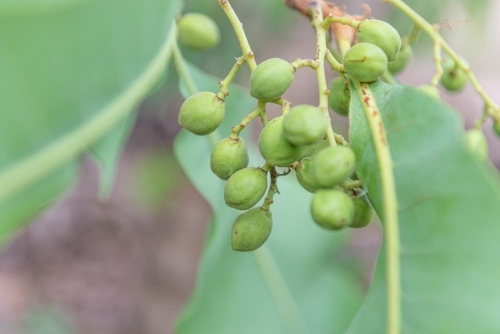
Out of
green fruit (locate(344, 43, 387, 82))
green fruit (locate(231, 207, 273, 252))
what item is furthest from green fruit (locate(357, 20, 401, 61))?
green fruit (locate(231, 207, 273, 252))

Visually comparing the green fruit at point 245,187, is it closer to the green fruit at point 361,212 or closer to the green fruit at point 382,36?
the green fruit at point 361,212

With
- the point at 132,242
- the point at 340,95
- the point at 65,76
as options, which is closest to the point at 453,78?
the point at 340,95

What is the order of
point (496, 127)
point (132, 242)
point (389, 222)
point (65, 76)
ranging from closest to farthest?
point (389, 222) < point (65, 76) < point (496, 127) < point (132, 242)

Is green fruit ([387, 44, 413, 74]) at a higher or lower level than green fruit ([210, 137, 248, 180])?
higher

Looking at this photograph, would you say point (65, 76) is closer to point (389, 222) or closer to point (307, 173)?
point (307, 173)

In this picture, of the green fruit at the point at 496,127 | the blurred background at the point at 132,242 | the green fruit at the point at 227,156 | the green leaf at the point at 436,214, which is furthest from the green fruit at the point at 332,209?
the blurred background at the point at 132,242

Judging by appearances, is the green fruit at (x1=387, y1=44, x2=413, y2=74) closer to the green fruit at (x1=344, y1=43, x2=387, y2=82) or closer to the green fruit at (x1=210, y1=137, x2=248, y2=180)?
the green fruit at (x1=344, y1=43, x2=387, y2=82)
